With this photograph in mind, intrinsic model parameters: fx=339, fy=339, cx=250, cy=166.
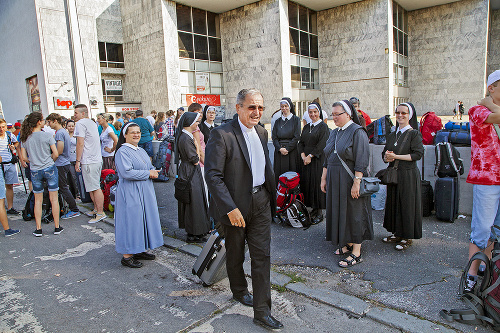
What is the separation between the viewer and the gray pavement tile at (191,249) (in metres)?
4.74

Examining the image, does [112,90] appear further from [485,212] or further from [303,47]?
[485,212]

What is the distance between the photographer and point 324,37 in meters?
30.7

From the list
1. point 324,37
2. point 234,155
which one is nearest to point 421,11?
point 324,37

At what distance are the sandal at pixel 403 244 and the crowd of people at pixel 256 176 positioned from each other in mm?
18

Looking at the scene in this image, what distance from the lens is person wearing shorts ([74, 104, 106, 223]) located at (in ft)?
21.1

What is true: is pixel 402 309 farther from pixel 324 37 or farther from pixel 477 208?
pixel 324 37

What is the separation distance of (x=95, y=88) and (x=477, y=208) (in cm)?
2768

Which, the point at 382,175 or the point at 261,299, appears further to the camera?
the point at 382,175

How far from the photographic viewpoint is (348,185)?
4.21 m

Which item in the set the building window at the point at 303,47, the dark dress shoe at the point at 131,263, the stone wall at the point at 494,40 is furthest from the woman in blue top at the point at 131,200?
the stone wall at the point at 494,40

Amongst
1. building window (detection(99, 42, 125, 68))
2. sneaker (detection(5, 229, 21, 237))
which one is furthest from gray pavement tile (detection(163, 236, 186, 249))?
building window (detection(99, 42, 125, 68))

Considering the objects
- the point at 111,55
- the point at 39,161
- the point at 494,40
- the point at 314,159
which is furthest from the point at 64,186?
the point at 494,40

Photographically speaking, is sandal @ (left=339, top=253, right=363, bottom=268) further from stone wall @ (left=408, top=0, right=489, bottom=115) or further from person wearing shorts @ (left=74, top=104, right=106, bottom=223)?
stone wall @ (left=408, top=0, right=489, bottom=115)

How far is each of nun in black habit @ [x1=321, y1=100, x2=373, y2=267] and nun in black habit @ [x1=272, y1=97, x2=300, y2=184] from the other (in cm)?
202
